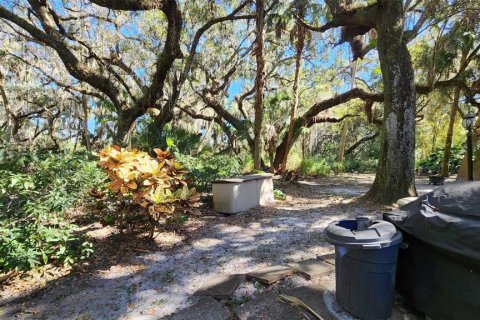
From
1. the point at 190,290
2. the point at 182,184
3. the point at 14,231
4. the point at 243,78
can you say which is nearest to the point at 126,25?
the point at 243,78

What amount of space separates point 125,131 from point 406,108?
6.76 metres

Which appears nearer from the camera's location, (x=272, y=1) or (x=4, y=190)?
(x=4, y=190)

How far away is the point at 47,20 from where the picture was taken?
22.6 feet

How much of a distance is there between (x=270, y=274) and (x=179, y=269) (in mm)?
1013

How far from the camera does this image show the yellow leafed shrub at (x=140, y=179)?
10.6ft

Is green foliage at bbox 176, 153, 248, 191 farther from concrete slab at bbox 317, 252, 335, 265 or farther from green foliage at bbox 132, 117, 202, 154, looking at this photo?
concrete slab at bbox 317, 252, 335, 265

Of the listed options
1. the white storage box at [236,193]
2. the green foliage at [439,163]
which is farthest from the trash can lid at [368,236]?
the green foliage at [439,163]

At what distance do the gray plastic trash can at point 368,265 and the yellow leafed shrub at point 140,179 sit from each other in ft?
6.74

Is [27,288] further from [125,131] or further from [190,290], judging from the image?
[125,131]

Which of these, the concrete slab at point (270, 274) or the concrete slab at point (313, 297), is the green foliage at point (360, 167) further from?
the concrete slab at point (313, 297)

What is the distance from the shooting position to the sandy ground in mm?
2434

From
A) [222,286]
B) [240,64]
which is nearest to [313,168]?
[240,64]

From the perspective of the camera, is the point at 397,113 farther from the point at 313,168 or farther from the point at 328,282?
the point at 313,168

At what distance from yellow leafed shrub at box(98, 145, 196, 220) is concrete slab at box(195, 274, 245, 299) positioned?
1.01m
